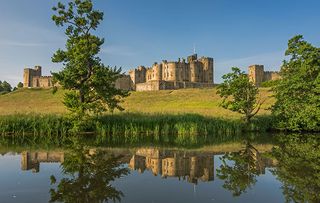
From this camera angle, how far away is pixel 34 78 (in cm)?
13412

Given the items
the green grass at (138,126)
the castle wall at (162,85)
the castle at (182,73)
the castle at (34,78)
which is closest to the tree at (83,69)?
the green grass at (138,126)

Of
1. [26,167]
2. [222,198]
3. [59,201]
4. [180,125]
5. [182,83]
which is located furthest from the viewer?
[182,83]

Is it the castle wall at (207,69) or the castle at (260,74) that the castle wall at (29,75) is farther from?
the castle at (260,74)

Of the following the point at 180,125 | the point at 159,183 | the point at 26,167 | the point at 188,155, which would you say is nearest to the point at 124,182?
the point at 159,183

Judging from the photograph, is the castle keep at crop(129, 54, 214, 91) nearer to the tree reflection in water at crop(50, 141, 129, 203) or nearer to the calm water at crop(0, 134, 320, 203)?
the calm water at crop(0, 134, 320, 203)

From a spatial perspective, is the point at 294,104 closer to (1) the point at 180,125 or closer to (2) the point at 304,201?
(1) the point at 180,125

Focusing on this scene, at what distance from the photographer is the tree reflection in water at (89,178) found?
7.36 meters

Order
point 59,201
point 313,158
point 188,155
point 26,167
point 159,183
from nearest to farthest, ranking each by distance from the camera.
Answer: point 59,201, point 159,183, point 26,167, point 313,158, point 188,155

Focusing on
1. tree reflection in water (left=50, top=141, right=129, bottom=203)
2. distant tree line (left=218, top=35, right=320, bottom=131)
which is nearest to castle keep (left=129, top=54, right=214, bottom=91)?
distant tree line (left=218, top=35, right=320, bottom=131)

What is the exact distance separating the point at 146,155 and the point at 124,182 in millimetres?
5141

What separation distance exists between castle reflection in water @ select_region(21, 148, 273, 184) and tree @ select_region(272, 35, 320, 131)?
1491cm

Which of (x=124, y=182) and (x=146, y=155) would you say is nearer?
(x=124, y=182)

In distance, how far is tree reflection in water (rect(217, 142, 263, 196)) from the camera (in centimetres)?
875

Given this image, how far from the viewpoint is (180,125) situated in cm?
2630
